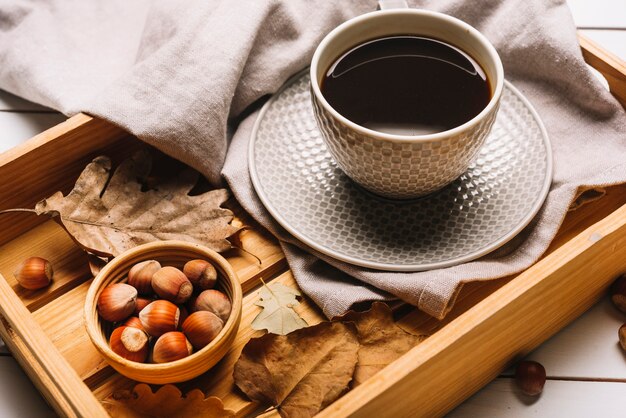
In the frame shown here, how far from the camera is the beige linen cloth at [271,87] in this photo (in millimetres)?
904

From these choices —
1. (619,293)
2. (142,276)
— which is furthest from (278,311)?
(619,293)

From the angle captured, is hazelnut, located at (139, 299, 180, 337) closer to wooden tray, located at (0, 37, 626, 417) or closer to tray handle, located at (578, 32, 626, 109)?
wooden tray, located at (0, 37, 626, 417)

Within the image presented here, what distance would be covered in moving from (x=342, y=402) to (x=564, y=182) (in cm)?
41

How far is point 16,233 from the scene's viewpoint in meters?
1.00

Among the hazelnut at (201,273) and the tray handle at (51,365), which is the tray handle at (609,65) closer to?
the hazelnut at (201,273)

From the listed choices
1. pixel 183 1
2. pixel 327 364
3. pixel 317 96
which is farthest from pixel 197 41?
pixel 327 364

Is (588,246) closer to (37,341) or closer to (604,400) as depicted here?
(604,400)

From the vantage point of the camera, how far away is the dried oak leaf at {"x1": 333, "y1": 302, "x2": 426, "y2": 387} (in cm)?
85

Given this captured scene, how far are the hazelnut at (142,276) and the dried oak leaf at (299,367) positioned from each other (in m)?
0.13

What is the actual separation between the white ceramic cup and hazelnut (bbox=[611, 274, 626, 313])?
0.26 metres

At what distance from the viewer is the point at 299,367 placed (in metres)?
0.85

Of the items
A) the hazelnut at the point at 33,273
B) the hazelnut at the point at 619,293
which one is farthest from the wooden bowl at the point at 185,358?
the hazelnut at the point at 619,293

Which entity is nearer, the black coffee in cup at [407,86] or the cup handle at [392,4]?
the black coffee in cup at [407,86]

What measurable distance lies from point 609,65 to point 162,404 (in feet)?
2.32
